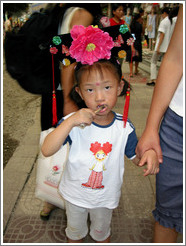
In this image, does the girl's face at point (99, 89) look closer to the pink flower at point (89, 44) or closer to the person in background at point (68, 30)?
the pink flower at point (89, 44)

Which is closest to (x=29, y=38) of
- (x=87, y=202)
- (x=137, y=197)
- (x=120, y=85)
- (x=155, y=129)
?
(x=120, y=85)

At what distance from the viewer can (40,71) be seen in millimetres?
1566

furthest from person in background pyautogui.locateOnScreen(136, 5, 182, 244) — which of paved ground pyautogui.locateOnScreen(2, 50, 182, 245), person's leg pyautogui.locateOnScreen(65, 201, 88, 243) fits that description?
paved ground pyautogui.locateOnScreen(2, 50, 182, 245)

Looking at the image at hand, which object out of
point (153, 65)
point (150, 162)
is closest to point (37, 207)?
point (150, 162)

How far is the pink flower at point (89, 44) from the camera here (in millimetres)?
1252

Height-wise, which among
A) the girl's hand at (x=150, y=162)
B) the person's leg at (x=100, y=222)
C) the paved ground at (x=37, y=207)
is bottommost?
the paved ground at (x=37, y=207)

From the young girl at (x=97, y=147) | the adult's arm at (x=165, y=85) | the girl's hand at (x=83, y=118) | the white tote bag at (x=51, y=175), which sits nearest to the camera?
the adult's arm at (x=165, y=85)

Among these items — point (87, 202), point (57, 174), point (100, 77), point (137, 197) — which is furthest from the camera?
point (137, 197)

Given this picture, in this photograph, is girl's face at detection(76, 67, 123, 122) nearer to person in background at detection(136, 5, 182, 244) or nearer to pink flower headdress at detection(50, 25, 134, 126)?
pink flower headdress at detection(50, 25, 134, 126)

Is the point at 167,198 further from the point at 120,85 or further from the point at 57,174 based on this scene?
the point at 57,174

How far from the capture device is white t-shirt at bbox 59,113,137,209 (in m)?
1.37

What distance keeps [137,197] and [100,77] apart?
1.41 metres

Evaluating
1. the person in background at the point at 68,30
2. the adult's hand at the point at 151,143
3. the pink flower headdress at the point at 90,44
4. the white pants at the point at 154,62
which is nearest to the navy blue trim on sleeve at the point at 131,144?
the pink flower headdress at the point at 90,44

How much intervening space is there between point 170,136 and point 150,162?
17 cm
